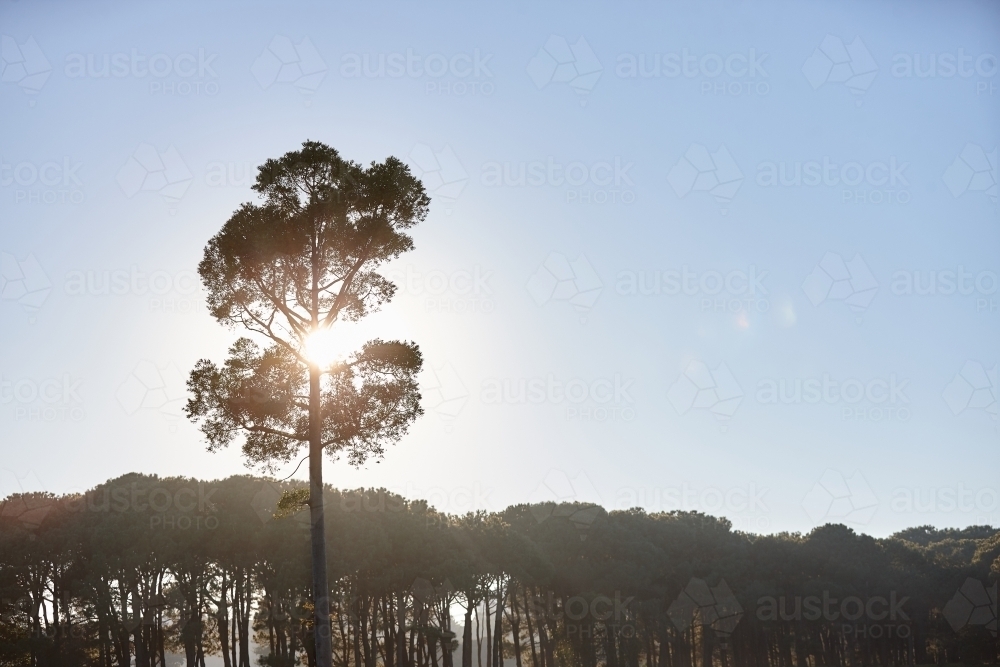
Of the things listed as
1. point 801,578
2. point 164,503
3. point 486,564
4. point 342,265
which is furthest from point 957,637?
point 342,265

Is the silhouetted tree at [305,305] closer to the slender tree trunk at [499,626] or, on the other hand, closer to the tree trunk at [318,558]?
the tree trunk at [318,558]

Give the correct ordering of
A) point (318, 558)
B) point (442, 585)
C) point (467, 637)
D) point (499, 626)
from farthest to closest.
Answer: point (499, 626), point (467, 637), point (442, 585), point (318, 558)

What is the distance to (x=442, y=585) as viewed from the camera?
54.9m

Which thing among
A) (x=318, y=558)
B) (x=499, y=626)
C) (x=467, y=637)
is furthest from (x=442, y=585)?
(x=318, y=558)

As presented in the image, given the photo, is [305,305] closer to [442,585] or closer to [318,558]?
[318,558]

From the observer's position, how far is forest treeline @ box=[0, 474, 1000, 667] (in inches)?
1981

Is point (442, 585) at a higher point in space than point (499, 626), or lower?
higher

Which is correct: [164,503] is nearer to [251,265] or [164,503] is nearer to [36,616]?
[36,616]

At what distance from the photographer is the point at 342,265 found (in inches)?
928

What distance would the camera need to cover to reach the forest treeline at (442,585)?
165 feet

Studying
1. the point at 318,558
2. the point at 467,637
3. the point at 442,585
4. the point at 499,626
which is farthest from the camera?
the point at 499,626

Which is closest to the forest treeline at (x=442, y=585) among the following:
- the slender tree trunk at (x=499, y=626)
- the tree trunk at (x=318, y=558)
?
the slender tree trunk at (x=499, y=626)

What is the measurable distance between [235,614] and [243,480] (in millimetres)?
8983

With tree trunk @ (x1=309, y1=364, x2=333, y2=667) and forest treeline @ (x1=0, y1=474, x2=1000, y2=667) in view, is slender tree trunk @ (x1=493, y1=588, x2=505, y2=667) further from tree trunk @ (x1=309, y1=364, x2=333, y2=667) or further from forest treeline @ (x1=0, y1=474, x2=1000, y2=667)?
tree trunk @ (x1=309, y1=364, x2=333, y2=667)
